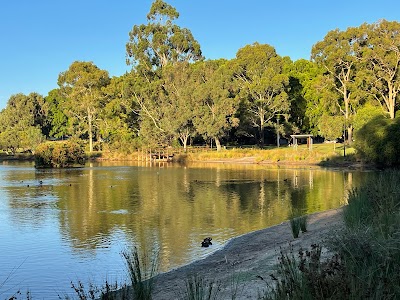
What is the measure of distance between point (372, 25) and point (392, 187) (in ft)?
172

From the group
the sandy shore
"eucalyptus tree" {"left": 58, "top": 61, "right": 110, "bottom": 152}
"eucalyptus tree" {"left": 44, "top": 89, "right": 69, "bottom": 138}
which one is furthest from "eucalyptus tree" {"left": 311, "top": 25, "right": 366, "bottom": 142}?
"eucalyptus tree" {"left": 44, "top": 89, "right": 69, "bottom": 138}

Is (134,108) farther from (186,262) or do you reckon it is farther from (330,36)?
(186,262)

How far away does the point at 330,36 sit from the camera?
59469mm

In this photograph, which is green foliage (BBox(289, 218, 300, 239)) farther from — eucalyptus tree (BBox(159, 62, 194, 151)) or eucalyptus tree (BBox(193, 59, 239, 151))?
eucalyptus tree (BBox(159, 62, 194, 151))

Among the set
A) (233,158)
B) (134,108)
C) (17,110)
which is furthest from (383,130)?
(17,110)

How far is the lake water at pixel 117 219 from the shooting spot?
11.6m

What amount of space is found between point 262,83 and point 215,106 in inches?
313

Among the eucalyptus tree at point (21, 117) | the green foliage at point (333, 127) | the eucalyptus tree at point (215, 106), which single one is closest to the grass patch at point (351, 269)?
the green foliage at point (333, 127)

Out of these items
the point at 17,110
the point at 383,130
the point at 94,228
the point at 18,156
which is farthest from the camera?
the point at 17,110

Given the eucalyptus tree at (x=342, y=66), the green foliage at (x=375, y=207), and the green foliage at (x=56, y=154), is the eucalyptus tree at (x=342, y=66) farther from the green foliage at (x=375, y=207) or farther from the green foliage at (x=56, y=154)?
the green foliage at (x=375, y=207)

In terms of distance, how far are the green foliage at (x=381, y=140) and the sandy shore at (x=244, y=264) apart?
78.4 feet

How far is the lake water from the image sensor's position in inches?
456

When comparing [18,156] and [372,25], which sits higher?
[372,25]

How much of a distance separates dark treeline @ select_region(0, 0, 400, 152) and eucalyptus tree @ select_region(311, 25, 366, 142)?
0.13 metres
